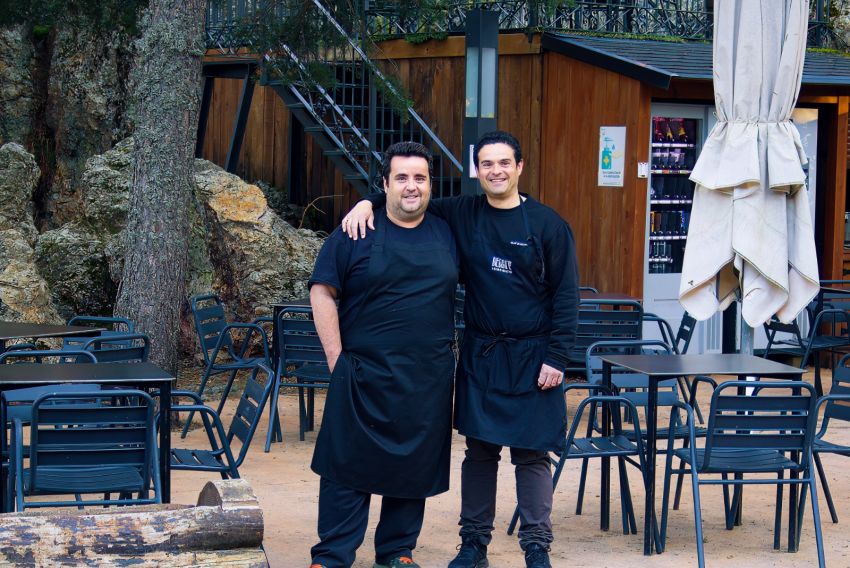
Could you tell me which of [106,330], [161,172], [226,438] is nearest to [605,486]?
[226,438]

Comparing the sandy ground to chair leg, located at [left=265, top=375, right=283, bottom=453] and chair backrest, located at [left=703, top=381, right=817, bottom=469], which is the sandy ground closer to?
chair leg, located at [left=265, top=375, right=283, bottom=453]

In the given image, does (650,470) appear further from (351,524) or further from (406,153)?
(406,153)

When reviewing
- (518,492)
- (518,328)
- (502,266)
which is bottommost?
(518,492)

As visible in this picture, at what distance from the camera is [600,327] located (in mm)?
8734

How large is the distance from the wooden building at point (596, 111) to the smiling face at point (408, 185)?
5.34 metres

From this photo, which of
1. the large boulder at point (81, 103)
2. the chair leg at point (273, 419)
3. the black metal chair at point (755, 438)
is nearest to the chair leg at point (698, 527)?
the black metal chair at point (755, 438)

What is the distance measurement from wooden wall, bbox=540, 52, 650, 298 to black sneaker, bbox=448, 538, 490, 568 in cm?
560

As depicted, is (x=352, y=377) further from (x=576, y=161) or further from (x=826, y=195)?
(x=826, y=195)

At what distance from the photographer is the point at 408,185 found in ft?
17.3

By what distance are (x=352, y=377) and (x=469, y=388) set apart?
53 centimetres

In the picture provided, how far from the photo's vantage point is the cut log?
11.7 ft

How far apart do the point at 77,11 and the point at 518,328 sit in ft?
21.0

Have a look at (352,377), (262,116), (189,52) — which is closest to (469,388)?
(352,377)

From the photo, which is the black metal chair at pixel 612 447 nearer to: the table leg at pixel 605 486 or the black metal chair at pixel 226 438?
the table leg at pixel 605 486
